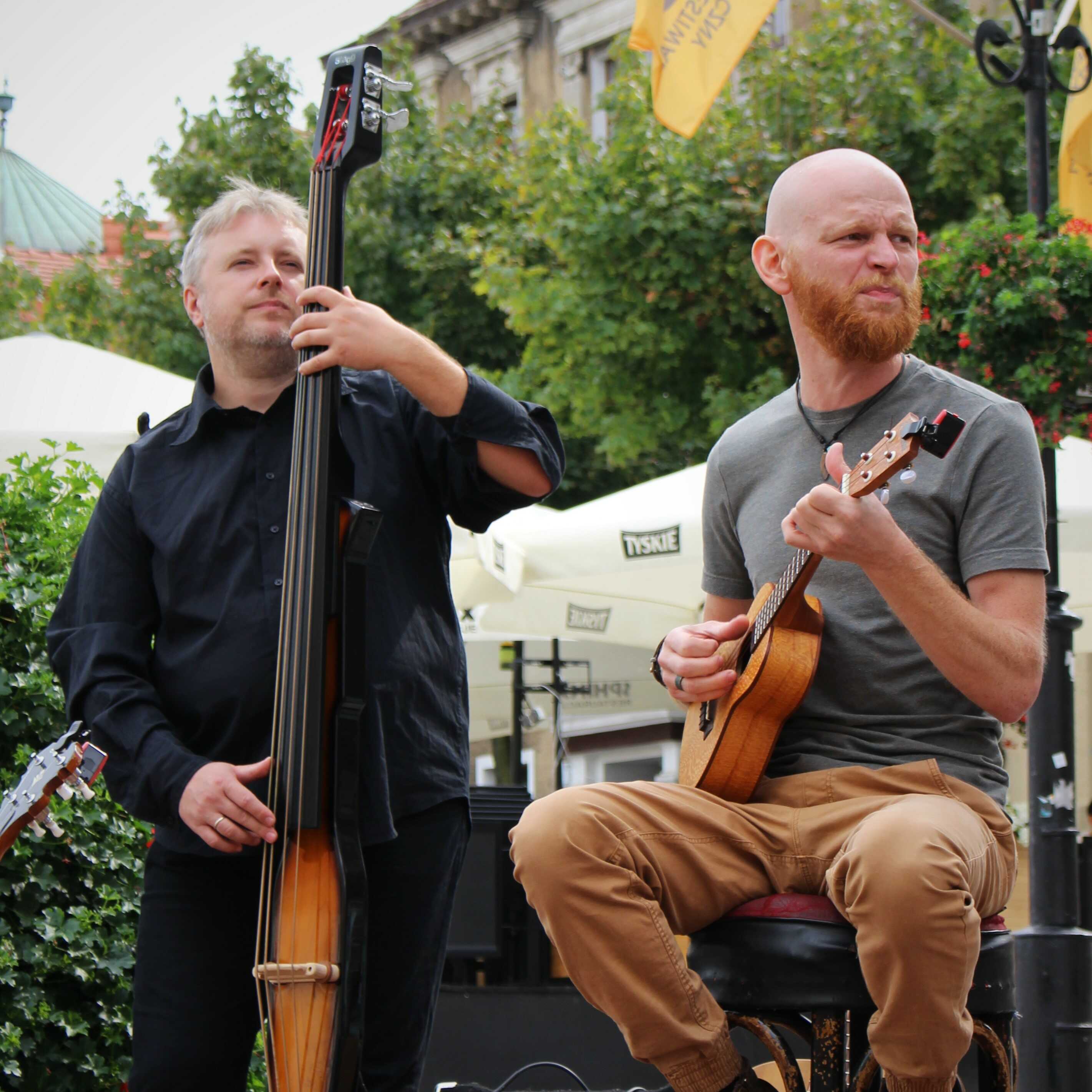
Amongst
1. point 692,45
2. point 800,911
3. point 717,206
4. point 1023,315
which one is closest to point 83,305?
point 717,206

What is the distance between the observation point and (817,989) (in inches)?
94.5

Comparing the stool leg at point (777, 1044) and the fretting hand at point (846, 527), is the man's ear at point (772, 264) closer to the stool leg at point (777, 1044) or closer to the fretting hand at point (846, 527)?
the fretting hand at point (846, 527)

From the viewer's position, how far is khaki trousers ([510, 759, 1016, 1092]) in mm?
2252

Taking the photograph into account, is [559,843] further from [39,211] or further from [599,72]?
[39,211]

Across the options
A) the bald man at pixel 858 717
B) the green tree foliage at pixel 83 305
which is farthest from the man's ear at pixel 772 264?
the green tree foliage at pixel 83 305

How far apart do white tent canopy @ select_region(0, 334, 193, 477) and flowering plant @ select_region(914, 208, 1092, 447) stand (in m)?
3.66

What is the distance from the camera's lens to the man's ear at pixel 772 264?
293 cm

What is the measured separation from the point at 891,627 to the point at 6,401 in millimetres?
5995

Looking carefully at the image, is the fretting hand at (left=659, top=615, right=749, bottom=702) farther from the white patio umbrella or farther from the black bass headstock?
the white patio umbrella

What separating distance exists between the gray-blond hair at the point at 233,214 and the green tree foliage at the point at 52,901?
1279 millimetres

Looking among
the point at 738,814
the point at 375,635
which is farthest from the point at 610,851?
the point at 375,635

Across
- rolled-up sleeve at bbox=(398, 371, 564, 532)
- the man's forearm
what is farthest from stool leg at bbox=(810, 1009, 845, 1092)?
rolled-up sleeve at bbox=(398, 371, 564, 532)

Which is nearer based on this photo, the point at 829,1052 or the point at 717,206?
the point at 829,1052

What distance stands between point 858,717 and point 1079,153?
600cm
